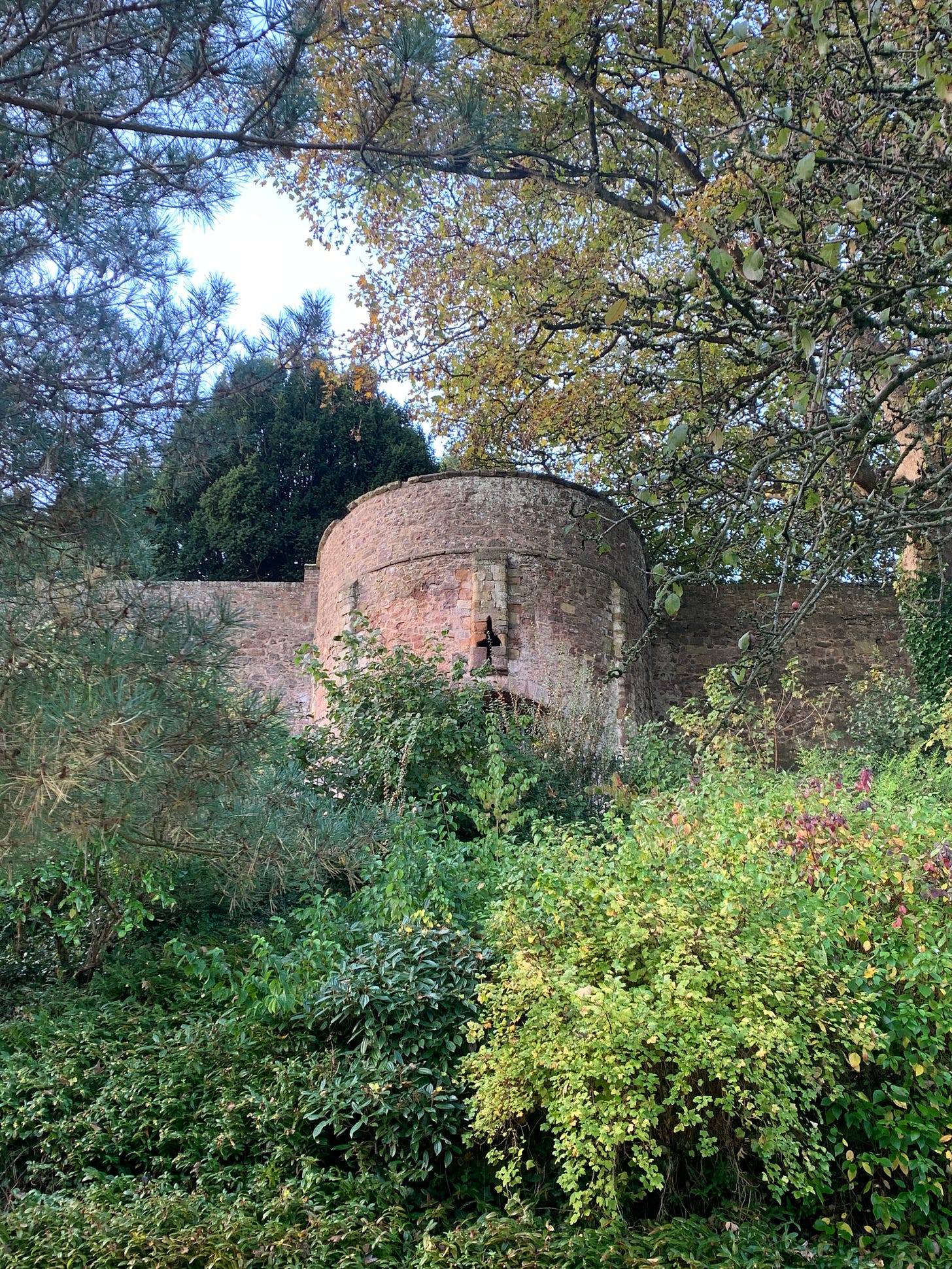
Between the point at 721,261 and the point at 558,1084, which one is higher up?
the point at 721,261

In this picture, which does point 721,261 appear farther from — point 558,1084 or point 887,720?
point 887,720

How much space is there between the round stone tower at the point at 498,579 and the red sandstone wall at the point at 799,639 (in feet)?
5.94

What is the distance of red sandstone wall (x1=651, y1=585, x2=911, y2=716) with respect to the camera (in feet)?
43.2

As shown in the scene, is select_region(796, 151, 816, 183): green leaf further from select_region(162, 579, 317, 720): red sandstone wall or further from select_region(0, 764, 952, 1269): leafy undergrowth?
select_region(162, 579, 317, 720): red sandstone wall

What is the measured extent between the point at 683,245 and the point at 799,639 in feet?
15.7

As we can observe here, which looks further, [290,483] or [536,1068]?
[290,483]

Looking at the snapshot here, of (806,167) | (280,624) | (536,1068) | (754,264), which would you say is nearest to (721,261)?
(754,264)

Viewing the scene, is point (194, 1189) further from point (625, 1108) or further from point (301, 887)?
point (301, 887)

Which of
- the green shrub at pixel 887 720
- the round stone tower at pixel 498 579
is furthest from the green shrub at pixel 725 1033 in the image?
the round stone tower at pixel 498 579

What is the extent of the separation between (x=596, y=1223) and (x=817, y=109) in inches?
155

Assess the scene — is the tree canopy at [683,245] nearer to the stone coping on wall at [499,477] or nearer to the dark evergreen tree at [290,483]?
the stone coping on wall at [499,477]

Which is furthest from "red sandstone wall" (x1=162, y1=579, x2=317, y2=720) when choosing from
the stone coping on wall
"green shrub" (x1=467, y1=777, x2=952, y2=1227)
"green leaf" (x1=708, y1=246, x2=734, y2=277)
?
"green leaf" (x1=708, y1=246, x2=734, y2=277)

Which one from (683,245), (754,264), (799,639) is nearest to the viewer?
(754,264)

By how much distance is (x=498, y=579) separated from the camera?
10.8 m
